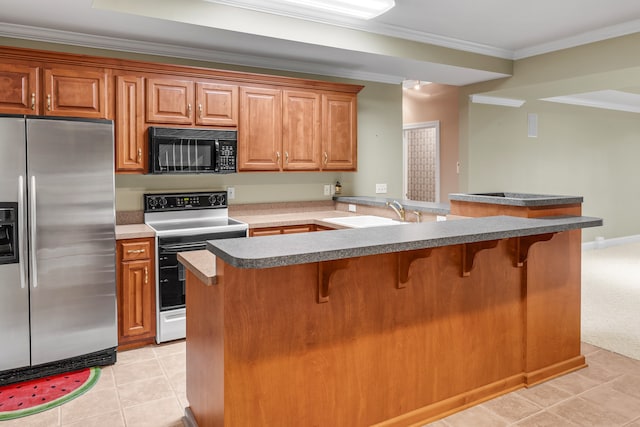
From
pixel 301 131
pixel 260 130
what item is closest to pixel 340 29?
pixel 301 131

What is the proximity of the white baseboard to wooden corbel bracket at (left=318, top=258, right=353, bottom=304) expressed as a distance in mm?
6765

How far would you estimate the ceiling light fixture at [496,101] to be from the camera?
5.88 metres

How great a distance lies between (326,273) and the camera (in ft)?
6.79

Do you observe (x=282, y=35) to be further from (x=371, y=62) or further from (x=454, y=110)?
(x=454, y=110)

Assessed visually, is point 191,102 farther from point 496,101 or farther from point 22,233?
point 496,101

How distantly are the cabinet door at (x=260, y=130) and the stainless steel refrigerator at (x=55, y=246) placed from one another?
48.7 inches

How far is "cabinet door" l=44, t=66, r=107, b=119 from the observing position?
11.0ft

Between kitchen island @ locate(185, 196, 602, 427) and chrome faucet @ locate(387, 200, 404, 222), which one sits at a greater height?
chrome faucet @ locate(387, 200, 404, 222)

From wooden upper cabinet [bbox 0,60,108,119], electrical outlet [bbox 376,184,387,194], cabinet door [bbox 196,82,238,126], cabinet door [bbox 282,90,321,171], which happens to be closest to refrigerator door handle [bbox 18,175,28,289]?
wooden upper cabinet [bbox 0,60,108,119]

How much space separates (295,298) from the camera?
2.07 metres

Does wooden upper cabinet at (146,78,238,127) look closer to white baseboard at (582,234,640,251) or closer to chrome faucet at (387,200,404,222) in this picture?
chrome faucet at (387,200,404,222)

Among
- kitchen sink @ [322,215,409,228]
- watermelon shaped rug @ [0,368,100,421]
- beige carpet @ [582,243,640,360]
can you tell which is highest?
kitchen sink @ [322,215,409,228]

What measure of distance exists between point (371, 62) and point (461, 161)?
217 cm

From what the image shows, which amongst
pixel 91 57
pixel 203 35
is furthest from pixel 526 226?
pixel 91 57
